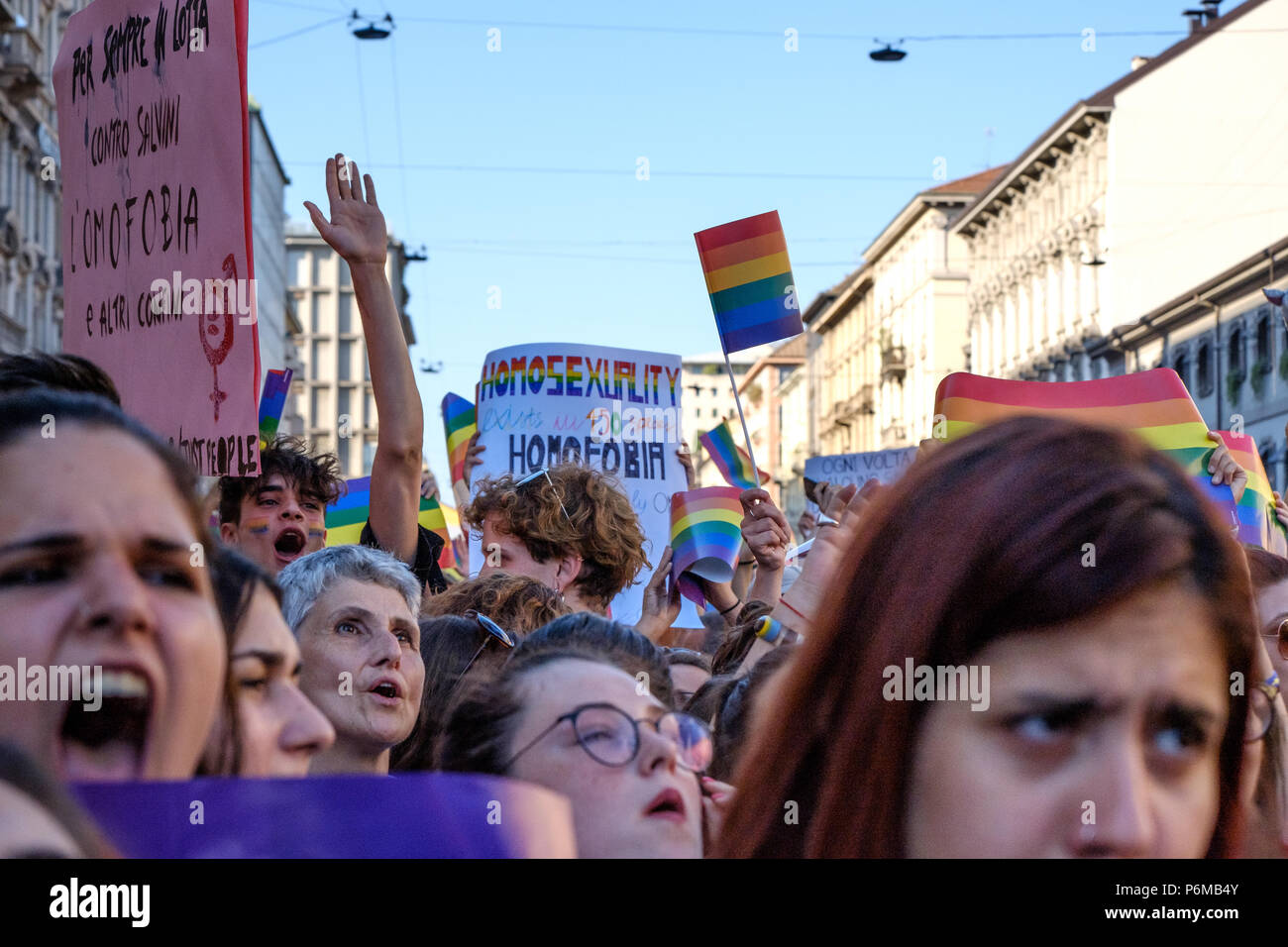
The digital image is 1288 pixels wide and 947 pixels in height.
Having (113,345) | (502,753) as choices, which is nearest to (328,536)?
(113,345)

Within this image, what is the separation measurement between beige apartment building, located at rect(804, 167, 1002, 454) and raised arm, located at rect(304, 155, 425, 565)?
2317 inches

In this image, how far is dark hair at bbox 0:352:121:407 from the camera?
2.58 metres

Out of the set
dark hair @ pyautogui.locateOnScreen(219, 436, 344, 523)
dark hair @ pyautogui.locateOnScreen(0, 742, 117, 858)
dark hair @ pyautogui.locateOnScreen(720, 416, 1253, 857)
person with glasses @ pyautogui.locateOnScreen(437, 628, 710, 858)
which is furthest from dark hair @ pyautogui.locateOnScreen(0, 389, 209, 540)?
dark hair @ pyautogui.locateOnScreen(219, 436, 344, 523)

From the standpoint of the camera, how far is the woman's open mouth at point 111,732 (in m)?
1.32

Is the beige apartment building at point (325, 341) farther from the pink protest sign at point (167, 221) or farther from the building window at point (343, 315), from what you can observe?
the pink protest sign at point (167, 221)

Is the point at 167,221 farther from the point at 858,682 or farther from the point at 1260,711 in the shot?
the point at 1260,711

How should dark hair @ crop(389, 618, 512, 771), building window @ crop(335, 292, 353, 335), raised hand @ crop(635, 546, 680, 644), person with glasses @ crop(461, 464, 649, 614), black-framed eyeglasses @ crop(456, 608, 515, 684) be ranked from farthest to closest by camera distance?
building window @ crop(335, 292, 353, 335)
raised hand @ crop(635, 546, 680, 644)
person with glasses @ crop(461, 464, 649, 614)
black-framed eyeglasses @ crop(456, 608, 515, 684)
dark hair @ crop(389, 618, 512, 771)

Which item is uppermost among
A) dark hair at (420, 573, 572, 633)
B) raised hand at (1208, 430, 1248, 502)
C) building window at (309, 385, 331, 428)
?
building window at (309, 385, 331, 428)

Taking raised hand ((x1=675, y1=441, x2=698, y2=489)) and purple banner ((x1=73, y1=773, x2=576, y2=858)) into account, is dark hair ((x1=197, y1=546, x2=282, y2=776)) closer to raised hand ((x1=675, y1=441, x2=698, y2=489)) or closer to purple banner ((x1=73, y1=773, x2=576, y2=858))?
purple banner ((x1=73, y1=773, x2=576, y2=858))

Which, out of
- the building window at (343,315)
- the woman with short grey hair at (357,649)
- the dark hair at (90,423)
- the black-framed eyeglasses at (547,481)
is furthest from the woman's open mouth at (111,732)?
the building window at (343,315)

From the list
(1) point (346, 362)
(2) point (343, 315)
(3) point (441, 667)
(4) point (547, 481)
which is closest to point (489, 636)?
(3) point (441, 667)

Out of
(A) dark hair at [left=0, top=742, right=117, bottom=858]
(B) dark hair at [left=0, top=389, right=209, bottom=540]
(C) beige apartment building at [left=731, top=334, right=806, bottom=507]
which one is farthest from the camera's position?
(C) beige apartment building at [left=731, top=334, right=806, bottom=507]

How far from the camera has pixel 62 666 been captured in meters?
1.33

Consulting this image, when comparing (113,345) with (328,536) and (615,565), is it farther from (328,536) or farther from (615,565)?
(328,536)
